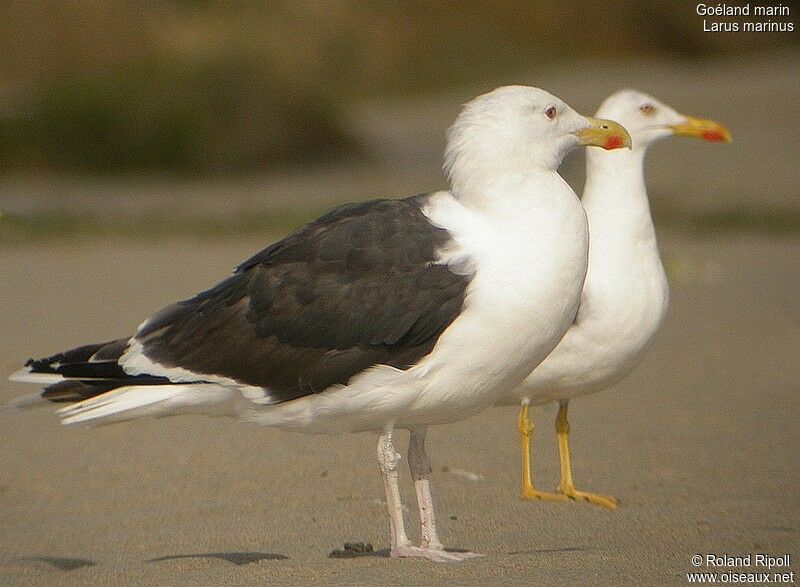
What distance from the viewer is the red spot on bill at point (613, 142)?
18.0ft

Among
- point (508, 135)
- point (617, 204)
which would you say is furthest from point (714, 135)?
point (508, 135)

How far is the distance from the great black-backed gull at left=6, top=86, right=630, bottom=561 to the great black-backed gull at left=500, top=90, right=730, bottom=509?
1040mm

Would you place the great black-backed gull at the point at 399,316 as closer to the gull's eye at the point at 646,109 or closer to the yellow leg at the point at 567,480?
the yellow leg at the point at 567,480

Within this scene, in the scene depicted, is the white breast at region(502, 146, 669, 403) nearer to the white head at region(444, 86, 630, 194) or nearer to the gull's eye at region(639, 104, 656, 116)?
the gull's eye at region(639, 104, 656, 116)

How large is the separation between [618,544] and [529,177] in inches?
55.3

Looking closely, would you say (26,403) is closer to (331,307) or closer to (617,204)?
(331,307)

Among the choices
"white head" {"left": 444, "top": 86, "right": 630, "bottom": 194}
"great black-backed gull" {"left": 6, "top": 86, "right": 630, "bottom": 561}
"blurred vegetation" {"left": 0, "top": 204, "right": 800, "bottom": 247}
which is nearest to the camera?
"great black-backed gull" {"left": 6, "top": 86, "right": 630, "bottom": 561}

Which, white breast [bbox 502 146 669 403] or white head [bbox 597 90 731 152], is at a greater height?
white head [bbox 597 90 731 152]

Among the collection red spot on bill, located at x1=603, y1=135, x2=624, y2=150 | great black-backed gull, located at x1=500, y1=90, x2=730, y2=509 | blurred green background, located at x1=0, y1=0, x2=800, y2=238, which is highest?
blurred green background, located at x1=0, y1=0, x2=800, y2=238

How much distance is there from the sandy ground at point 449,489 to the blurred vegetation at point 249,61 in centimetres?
1291

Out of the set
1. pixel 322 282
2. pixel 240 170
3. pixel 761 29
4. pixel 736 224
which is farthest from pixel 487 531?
pixel 761 29

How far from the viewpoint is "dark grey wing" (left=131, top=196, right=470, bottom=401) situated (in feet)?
16.1

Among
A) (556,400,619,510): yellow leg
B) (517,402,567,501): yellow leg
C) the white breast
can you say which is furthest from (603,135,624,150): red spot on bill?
(556,400,619,510): yellow leg

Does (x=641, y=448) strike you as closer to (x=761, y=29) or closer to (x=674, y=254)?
(x=674, y=254)
